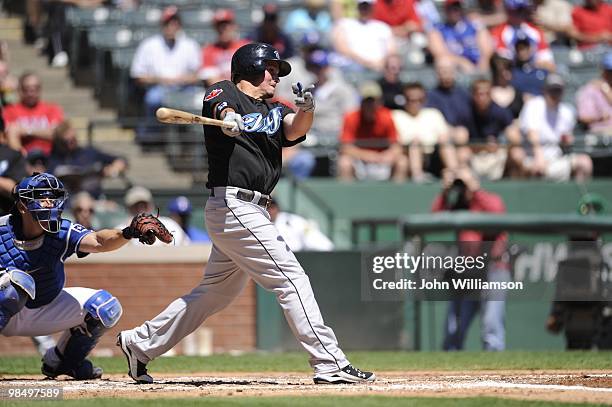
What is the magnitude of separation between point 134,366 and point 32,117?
6136 millimetres

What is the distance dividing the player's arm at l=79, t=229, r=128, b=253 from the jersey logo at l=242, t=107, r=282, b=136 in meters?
0.96

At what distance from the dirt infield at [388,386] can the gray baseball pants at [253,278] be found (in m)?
0.24

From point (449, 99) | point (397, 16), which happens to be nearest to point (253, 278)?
point (449, 99)

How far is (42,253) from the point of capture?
23.4ft

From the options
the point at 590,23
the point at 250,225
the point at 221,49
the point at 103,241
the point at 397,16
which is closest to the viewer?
the point at 250,225

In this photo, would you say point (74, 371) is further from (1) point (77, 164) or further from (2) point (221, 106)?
(1) point (77, 164)

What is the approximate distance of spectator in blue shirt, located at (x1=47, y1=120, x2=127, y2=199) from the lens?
12055 millimetres

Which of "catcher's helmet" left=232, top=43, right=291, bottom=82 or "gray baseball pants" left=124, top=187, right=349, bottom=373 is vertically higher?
"catcher's helmet" left=232, top=43, right=291, bottom=82

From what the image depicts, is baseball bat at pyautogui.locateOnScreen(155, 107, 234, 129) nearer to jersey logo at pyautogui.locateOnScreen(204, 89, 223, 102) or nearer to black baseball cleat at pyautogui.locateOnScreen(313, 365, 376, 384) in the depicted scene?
jersey logo at pyautogui.locateOnScreen(204, 89, 223, 102)

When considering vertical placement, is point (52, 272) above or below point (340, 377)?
above

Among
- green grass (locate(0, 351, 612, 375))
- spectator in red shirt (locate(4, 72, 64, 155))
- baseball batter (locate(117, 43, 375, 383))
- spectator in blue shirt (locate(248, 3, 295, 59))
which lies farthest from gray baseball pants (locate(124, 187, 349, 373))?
spectator in blue shirt (locate(248, 3, 295, 59))

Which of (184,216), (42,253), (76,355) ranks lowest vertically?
(76,355)

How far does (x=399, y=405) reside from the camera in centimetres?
583

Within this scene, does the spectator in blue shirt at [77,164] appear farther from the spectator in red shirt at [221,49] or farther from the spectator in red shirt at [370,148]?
the spectator in red shirt at [370,148]
